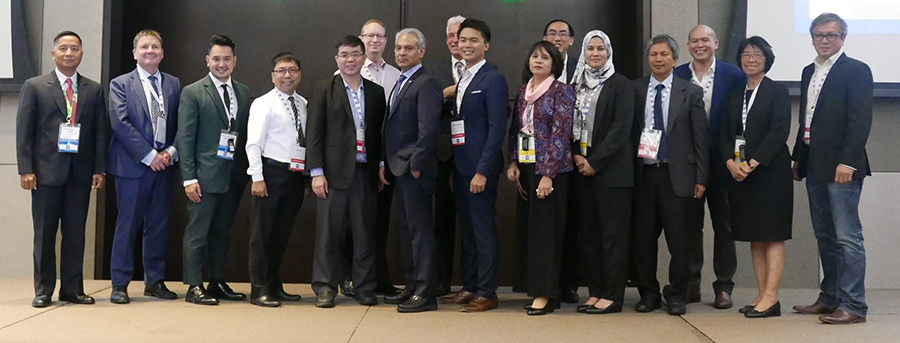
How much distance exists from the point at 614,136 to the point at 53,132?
116 inches

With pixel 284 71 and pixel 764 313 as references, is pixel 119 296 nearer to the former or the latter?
pixel 284 71

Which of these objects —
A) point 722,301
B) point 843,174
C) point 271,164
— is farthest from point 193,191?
point 843,174

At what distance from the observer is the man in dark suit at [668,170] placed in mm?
4148

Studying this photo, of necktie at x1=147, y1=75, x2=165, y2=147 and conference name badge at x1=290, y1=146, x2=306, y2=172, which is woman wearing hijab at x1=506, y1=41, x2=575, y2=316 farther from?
necktie at x1=147, y1=75, x2=165, y2=147

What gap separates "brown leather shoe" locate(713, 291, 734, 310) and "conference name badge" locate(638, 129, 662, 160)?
960 mm

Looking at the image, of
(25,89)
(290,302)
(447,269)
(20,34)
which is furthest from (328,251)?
(20,34)

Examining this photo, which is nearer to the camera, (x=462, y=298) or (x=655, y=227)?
(x=655, y=227)

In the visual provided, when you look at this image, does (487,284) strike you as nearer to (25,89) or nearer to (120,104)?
(120,104)

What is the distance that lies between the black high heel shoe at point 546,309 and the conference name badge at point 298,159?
144 cm

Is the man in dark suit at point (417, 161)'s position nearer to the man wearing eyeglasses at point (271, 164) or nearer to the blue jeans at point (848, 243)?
the man wearing eyeglasses at point (271, 164)

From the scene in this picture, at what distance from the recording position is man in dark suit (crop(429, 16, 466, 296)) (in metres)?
4.54

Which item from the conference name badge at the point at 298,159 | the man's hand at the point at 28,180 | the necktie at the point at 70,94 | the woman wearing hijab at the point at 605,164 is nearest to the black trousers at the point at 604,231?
the woman wearing hijab at the point at 605,164

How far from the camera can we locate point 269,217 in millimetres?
4352

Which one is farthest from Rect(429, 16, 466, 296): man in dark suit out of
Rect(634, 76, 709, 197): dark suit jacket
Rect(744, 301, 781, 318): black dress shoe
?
Rect(744, 301, 781, 318): black dress shoe
